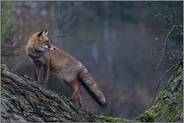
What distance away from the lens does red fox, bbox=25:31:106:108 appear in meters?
6.35

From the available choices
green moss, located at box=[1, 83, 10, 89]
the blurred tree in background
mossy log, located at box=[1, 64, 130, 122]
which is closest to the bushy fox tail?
mossy log, located at box=[1, 64, 130, 122]

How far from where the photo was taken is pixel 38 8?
20.2 metres

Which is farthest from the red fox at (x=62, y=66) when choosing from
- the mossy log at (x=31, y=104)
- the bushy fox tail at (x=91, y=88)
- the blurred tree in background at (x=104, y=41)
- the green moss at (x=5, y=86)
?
the blurred tree in background at (x=104, y=41)

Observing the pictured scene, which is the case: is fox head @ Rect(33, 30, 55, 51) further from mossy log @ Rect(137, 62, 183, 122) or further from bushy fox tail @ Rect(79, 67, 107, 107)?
mossy log @ Rect(137, 62, 183, 122)

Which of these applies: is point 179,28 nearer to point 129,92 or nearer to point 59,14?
A: point 59,14

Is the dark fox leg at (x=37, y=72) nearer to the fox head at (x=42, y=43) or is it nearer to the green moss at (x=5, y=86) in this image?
the fox head at (x=42, y=43)

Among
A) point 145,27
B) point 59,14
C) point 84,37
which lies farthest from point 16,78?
point 84,37

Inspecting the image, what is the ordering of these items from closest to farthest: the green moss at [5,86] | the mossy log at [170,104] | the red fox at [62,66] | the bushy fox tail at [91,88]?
the green moss at [5,86] → the mossy log at [170,104] → the bushy fox tail at [91,88] → the red fox at [62,66]

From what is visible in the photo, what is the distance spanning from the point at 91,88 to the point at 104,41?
23.0 metres

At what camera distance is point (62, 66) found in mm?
6473

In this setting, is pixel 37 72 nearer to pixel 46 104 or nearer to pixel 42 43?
pixel 42 43

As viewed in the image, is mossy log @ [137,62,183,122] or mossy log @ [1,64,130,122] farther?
mossy log @ [137,62,183,122]

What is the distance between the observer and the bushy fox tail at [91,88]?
621 centimetres

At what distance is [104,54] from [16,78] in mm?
23771
